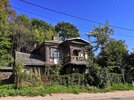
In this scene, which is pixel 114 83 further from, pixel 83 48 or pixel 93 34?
pixel 93 34

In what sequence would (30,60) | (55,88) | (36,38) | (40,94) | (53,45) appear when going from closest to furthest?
(40,94)
(55,88)
(30,60)
(53,45)
(36,38)

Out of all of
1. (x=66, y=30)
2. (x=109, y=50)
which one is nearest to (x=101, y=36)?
(x=109, y=50)

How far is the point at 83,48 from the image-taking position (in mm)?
42844

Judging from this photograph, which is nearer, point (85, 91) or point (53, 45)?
point (85, 91)

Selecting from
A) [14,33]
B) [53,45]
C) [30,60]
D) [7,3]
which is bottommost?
[30,60]

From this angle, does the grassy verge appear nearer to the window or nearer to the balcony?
the balcony

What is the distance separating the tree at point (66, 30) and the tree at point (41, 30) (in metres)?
6.55

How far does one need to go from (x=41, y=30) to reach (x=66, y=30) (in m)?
12.2

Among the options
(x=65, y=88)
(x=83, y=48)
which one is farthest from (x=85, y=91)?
(x=83, y=48)

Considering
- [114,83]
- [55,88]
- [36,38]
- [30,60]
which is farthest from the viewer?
[36,38]

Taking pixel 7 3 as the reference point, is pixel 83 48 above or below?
below

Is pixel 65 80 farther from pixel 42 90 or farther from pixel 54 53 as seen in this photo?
pixel 54 53

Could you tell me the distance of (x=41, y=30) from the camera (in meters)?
62.1

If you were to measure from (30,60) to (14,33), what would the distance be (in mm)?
14585
